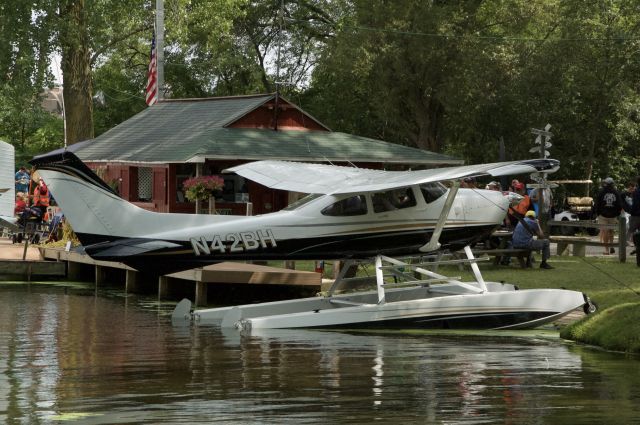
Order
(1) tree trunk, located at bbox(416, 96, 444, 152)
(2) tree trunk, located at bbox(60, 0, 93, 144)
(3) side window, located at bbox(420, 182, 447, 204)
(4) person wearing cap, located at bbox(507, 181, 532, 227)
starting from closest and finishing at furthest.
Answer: (3) side window, located at bbox(420, 182, 447, 204) < (4) person wearing cap, located at bbox(507, 181, 532, 227) < (2) tree trunk, located at bbox(60, 0, 93, 144) < (1) tree trunk, located at bbox(416, 96, 444, 152)

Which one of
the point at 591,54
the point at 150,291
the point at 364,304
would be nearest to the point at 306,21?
the point at 591,54

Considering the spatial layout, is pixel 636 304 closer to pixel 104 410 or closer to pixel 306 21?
pixel 104 410

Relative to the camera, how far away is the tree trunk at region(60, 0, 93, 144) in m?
40.7

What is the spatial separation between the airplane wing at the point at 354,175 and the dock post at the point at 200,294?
2983 millimetres

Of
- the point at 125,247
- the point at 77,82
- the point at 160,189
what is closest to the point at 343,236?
the point at 125,247

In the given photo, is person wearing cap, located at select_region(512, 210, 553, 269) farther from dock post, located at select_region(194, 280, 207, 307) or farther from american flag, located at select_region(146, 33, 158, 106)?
american flag, located at select_region(146, 33, 158, 106)

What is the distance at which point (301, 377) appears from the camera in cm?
1309

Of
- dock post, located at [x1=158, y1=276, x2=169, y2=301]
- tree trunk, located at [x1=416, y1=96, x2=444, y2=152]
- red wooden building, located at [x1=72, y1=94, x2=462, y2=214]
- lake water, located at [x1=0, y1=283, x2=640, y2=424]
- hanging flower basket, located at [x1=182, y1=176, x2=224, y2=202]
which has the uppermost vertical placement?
tree trunk, located at [x1=416, y1=96, x2=444, y2=152]

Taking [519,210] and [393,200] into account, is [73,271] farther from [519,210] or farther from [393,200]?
[393,200]

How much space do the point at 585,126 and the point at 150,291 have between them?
1060 inches

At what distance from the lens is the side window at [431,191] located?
60.2 feet

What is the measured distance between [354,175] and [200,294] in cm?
449

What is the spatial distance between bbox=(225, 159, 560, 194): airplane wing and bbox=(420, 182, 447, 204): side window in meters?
0.30

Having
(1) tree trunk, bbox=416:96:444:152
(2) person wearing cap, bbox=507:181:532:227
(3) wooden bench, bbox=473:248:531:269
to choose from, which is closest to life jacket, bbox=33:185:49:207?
(2) person wearing cap, bbox=507:181:532:227
